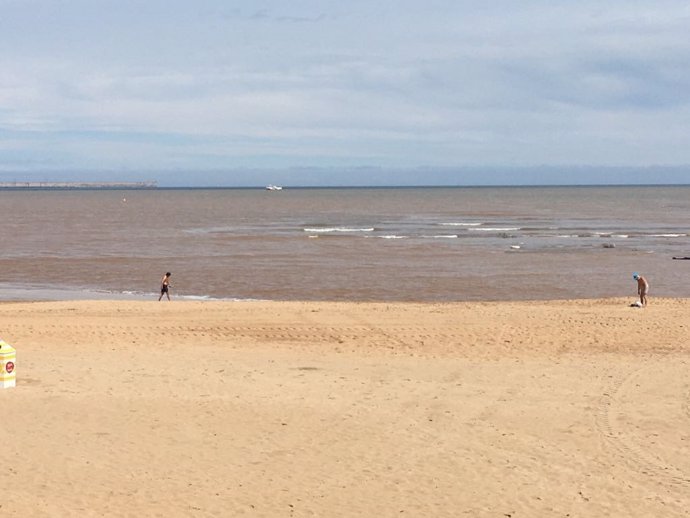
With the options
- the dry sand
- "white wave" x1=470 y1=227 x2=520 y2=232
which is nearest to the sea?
"white wave" x1=470 y1=227 x2=520 y2=232

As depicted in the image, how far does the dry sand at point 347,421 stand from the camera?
9445 millimetres

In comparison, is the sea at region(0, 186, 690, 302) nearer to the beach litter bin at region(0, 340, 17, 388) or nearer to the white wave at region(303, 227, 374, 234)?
the white wave at region(303, 227, 374, 234)

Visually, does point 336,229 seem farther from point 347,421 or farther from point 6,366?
point 347,421

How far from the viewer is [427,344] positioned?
1908 centimetres

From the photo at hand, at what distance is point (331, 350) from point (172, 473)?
8573mm

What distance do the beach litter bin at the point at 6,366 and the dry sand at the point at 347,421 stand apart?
31 cm

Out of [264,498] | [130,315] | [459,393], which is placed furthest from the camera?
[130,315]

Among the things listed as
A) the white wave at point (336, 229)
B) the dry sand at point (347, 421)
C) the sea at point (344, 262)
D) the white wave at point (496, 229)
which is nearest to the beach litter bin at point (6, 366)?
the dry sand at point (347, 421)

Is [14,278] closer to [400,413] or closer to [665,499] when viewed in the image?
[400,413]

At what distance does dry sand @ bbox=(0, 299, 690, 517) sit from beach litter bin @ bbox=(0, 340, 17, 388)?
314 millimetres

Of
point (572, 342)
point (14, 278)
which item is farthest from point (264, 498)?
point (14, 278)

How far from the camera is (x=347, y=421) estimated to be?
1230cm

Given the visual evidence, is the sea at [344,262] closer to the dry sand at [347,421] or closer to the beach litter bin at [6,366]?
the dry sand at [347,421]

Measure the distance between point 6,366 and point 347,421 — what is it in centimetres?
516
